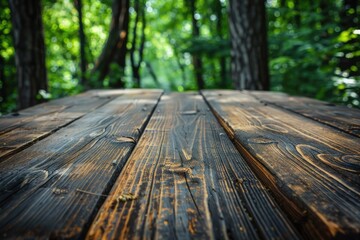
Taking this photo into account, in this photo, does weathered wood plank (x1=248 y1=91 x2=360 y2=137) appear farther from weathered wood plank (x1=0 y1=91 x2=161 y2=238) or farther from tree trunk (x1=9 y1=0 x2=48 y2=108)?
tree trunk (x1=9 y1=0 x2=48 y2=108)

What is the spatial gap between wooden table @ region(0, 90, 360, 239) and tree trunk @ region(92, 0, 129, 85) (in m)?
5.14

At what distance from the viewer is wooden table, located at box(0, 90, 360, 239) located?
0.49 metres

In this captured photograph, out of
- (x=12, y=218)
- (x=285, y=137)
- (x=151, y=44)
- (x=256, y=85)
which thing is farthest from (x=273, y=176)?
(x=151, y=44)

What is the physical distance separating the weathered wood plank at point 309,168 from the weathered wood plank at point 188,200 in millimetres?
40

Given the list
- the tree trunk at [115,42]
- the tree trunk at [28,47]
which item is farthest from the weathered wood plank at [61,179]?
the tree trunk at [115,42]

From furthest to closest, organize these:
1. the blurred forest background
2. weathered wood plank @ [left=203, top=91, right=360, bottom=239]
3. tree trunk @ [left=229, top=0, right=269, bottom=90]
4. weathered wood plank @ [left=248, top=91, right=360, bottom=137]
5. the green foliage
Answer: tree trunk @ [left=229, top=0, right=269, bottom=90] → the blurred forest background → the green foliage → weathered wood plank @ [left=248, top=91, right=360, bottom=137] → weathered wood plank @ [left=203, top=91, right=360, bottom=239]

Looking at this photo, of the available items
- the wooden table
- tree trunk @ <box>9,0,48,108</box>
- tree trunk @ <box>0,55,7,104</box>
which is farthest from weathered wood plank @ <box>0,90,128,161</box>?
tree trunk @ <box>0,55,7,104</box>

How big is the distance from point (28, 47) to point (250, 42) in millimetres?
3204

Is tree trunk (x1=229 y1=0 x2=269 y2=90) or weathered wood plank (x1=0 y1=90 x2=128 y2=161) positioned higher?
tree trunk (x1=229 y1=0 x2=269 y2=90)

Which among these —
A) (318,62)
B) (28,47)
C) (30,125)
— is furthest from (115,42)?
(30,125)

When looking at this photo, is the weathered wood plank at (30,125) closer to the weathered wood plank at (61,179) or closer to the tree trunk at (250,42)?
the weathered wood plank at (61,179)

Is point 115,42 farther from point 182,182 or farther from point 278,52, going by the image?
point 182,182

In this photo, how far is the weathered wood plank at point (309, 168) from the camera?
0.48 m

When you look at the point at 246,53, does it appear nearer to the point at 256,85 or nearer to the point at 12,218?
the point at 256,85
